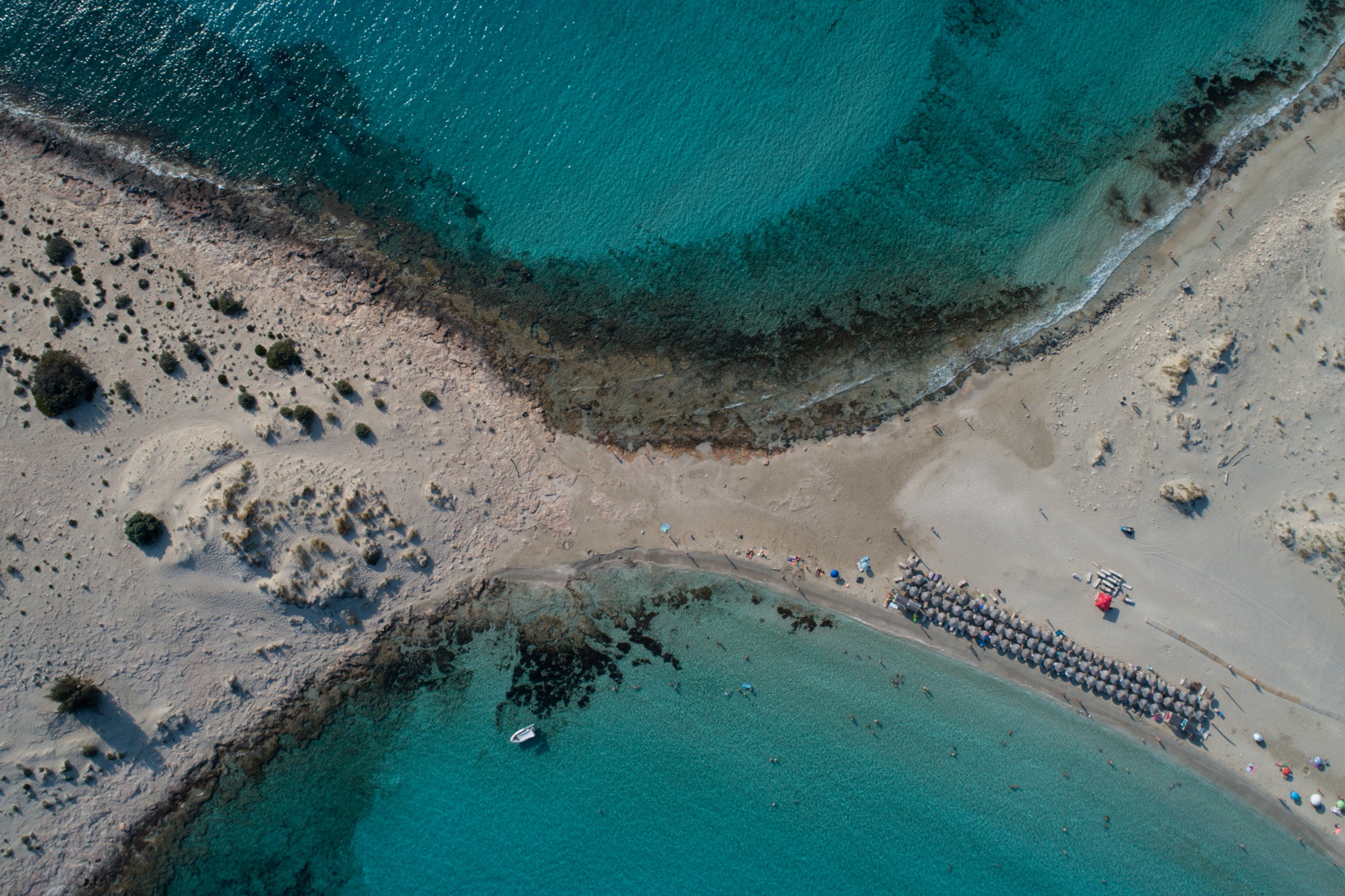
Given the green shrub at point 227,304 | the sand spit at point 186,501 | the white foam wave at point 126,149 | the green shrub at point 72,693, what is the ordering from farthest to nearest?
the white foam wave at point 126,149 → the green shrub at point 227,304 → the sand spit at point 186,501 → the green shrub at point 72,693

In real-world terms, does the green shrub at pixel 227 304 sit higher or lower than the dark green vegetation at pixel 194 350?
higher

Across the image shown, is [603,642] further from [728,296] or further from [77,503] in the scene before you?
[77,503]

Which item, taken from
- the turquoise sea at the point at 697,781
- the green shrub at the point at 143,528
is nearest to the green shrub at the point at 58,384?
the green shrub at the point at 143,528

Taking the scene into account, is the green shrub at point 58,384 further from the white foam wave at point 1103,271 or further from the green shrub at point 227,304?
the white foam wave at point 1103,271

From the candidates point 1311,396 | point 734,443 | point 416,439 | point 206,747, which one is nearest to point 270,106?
point 416,439

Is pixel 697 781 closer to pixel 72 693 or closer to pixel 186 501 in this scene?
pixel 186 501

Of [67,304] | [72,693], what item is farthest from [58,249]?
[72,693]
